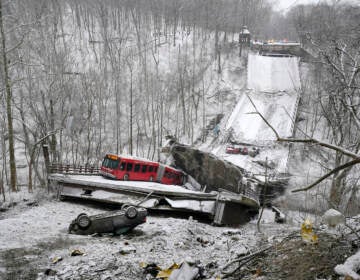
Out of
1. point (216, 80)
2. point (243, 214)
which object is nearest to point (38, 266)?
point (243, 214)

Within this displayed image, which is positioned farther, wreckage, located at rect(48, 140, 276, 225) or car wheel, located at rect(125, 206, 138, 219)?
wreckage, located at rect(48, 140, 276, 225)

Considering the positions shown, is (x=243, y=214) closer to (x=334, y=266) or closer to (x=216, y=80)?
(x=334, y=266)

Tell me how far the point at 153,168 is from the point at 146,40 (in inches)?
1343

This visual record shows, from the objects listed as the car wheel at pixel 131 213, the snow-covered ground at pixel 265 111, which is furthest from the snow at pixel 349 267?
the snow-covered ground at pixel 265 111

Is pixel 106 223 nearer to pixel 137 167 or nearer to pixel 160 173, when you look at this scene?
pixel 137 167

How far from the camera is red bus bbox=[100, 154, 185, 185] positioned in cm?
2077

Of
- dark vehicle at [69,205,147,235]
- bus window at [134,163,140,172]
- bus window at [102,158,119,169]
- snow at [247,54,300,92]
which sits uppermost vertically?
snow at [247,54,300,92]

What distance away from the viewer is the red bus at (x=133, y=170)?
818 inches

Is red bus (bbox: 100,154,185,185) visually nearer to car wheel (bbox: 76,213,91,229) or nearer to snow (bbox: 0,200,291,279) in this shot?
snow (bbox: 0,200,291,279)

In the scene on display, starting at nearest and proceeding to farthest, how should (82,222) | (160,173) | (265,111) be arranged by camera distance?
(82,222), (160,173), (265,111)

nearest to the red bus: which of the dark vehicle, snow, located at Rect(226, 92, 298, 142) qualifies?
the dark vehicle

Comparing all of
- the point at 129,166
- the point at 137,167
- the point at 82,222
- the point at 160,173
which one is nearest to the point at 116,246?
the point at 82,222

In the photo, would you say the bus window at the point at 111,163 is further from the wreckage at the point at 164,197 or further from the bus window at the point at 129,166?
the wreckage at the point at 164,197

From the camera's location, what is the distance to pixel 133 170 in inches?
848
